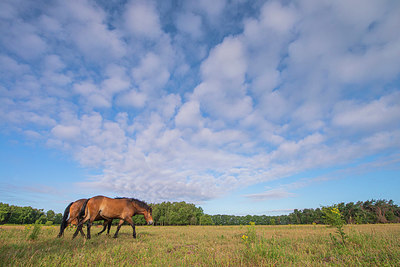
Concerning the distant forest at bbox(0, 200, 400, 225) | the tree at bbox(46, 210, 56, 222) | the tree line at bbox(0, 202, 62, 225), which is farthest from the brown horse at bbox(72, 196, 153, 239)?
the tree at bbox(46, 210, 56, 222)

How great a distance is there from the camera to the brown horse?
365 inches

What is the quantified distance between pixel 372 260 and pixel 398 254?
79cm

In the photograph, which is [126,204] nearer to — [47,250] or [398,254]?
[47,250]

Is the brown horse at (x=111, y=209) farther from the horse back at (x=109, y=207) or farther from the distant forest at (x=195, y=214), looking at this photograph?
the distant forest at (x=195, y=214)

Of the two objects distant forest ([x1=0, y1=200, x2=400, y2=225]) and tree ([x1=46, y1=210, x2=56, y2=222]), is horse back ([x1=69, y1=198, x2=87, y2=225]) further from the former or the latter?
tree ([x1=46, y1=210, x2=56, y2=222])

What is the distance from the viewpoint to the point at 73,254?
5.42 metres

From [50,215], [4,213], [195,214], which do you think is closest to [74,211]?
[195,214]

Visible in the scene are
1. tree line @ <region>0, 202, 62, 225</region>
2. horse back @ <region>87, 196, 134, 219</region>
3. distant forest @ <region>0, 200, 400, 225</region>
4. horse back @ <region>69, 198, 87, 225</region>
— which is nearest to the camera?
horse back @ <region>87, 196, 134, 219</region>

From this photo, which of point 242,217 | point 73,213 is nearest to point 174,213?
point 73,213

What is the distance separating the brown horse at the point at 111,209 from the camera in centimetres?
927

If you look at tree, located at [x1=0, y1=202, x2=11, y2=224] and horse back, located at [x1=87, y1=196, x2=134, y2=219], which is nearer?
horse back, located at [x1=87, y1=196, x2=134, y2=219]

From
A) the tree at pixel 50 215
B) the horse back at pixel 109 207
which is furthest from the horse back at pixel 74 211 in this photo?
the tree at pixel 50 215

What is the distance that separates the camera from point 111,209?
994 centimetres

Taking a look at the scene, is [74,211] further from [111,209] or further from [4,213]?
[4,213]
